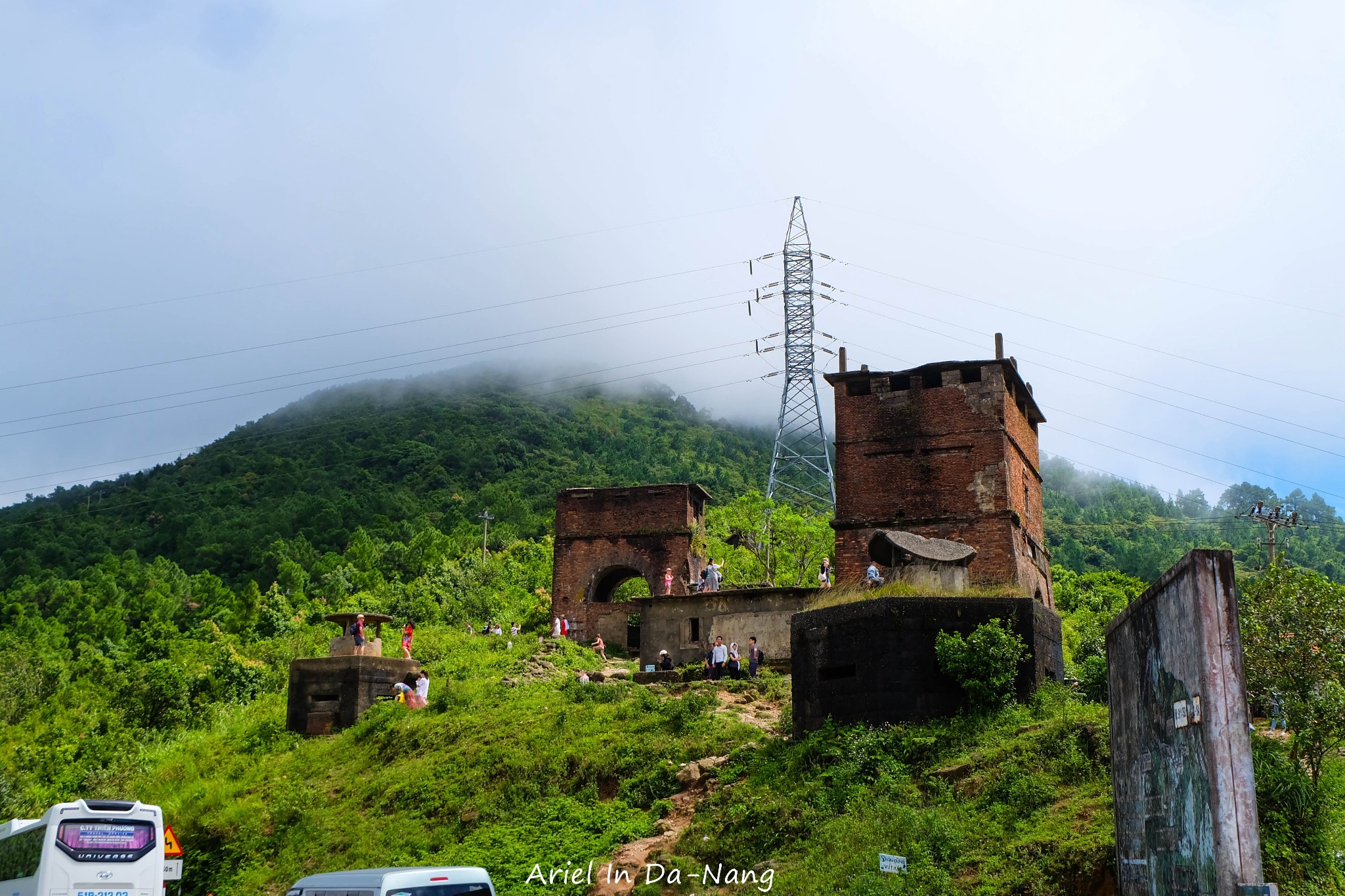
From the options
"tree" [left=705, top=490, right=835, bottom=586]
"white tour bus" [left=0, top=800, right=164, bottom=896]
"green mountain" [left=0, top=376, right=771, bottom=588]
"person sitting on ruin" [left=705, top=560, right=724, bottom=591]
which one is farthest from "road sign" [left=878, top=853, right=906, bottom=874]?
"green mountain" [left=0, top=376, right=771, bottom=588]

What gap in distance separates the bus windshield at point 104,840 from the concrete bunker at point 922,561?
1025cm

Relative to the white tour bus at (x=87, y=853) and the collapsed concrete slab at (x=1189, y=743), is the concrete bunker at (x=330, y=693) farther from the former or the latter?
the collapsed concrete slab at (x=1189, y=743)

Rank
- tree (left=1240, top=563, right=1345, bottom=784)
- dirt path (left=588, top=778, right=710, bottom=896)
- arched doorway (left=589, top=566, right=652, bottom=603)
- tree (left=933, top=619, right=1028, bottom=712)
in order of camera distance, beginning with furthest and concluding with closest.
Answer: arched doorway (left=589, top=566, right=652, bottom=603) < tree (left=933, top=619, right=1028, bottom=712) < dirt path (left=588, top=778, right=710, bottom=896) < tree (left=1240, top=563, right=1345, bottom=784)

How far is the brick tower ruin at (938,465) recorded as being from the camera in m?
22.4

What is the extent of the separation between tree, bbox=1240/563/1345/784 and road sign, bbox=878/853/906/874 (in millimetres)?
3628

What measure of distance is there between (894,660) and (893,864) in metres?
4.28

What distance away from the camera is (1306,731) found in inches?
420

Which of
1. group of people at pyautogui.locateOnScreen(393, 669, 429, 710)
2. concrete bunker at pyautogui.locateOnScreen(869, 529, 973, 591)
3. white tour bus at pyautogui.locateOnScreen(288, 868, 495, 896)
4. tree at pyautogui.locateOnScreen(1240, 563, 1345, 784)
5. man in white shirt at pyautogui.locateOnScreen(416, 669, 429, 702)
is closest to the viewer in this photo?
white tour bus at pyautogui.locateOnScreen(288, 868, 495, 896)

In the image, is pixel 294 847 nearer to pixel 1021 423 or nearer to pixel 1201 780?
pixel 1201 780

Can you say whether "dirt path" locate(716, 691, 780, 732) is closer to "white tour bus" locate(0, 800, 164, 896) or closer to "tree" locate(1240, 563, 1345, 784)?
"tree" locate(1240, 563, 1345, 784)

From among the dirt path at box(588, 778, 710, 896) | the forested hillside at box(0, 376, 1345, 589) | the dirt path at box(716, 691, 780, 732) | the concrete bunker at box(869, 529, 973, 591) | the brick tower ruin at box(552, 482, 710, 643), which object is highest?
the forested hillside at box(0, 376, 1345, 589)

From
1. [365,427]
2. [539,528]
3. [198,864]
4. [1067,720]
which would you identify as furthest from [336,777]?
[365,427]

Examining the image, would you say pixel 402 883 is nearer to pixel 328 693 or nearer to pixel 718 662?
pixel 718 662

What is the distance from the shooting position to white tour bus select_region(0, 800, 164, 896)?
12.1 metres
